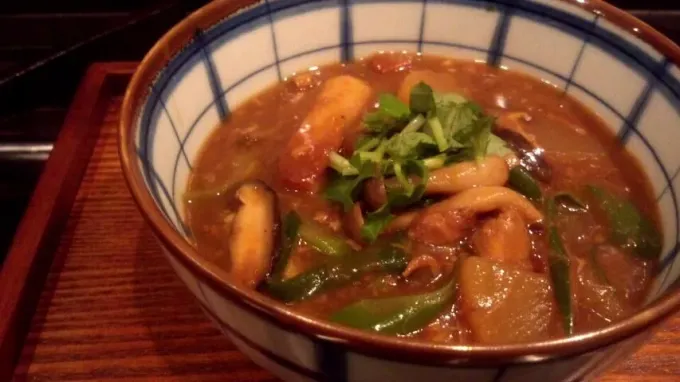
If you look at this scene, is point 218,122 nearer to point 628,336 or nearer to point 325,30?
point 325,30

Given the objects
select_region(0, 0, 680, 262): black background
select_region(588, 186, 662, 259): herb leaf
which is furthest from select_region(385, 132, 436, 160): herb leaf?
select_region(0, 0, 680, 262): black background

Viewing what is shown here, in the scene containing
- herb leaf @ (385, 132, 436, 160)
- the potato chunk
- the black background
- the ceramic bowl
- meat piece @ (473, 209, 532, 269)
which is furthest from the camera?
the black background

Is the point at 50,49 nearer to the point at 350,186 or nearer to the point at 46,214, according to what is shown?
the point at 46,214

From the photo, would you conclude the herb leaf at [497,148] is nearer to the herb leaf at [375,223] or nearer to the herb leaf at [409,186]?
the herb leaf at [409,186]

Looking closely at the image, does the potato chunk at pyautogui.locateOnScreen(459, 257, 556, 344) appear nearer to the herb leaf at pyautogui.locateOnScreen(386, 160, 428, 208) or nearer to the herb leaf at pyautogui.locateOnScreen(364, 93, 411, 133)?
the herb leaf at pyautogui.locateOnScreen(386, 160, 428, 208)

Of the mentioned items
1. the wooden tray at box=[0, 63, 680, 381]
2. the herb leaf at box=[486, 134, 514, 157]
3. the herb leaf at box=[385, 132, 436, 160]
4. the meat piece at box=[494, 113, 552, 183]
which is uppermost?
the herb leaf at box=[385, 132, 436, 160]

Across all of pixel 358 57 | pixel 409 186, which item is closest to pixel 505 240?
pixel 409 186

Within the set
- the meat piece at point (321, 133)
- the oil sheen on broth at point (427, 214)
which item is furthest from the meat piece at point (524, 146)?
the meat piece at point (321, 133)
